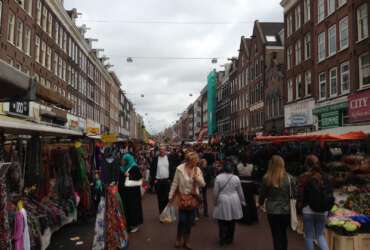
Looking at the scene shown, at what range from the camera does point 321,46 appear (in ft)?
90.1

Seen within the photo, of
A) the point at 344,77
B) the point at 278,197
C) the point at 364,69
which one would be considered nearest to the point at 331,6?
the point at 344,77

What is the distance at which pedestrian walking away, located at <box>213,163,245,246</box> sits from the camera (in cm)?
713

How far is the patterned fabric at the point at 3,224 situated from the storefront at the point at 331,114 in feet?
72.8

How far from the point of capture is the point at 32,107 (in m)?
24.6

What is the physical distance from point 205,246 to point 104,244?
1.92 metres

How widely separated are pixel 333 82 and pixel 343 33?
128 inches

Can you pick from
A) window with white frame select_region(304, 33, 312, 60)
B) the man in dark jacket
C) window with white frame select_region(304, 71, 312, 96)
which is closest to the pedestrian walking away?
the man in dark jacket

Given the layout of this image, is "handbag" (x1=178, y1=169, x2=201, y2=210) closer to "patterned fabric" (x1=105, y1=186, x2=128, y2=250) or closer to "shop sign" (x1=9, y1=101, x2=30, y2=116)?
"patterned fabric" (x1=105, y1=186, x2=128, y2=250)

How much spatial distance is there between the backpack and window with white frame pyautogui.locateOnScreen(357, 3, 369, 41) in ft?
60.1

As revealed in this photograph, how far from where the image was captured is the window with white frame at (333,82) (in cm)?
2486

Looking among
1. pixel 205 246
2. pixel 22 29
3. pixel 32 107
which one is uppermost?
pixel 22 29

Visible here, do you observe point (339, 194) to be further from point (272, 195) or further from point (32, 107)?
point (32, 107)

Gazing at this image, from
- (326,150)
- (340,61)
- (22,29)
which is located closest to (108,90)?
(22,29)

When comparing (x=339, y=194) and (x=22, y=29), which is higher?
(x=22, y=29)
